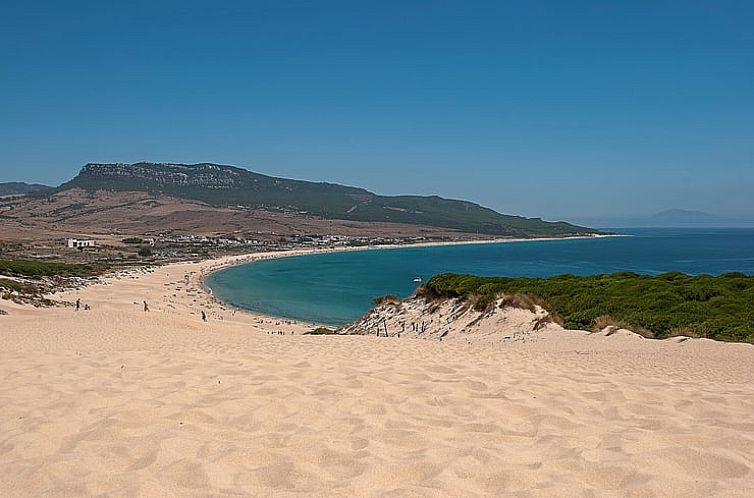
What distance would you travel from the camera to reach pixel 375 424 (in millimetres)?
5410

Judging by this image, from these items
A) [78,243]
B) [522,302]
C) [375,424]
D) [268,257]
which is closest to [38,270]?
[522,302]

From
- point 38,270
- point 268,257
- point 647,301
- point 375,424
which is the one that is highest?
point 375,424

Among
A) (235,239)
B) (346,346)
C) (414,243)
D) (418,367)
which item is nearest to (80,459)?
(418,367)

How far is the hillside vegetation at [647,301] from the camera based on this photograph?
13688mm

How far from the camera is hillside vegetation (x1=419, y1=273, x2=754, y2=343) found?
13.7 m

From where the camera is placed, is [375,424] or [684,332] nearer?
[375,424]

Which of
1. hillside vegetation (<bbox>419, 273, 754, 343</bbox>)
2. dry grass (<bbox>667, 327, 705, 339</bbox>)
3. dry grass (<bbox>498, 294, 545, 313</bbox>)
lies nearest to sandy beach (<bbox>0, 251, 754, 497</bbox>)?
dry grass (<bbox>667, 327, 705, 339</bbox>)

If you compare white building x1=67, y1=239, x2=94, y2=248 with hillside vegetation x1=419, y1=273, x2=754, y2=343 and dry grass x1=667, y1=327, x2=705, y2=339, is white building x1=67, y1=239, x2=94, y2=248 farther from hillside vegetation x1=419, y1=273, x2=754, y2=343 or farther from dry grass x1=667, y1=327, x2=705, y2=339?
dry grass x1=667, y1=327, x2=705, y2=339

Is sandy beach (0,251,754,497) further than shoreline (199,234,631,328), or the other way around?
shoreline (199,234,631,328)

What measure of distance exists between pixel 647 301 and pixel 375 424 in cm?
1357

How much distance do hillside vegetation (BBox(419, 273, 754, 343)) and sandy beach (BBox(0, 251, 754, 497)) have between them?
142 inches

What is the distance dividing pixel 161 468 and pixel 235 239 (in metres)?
144

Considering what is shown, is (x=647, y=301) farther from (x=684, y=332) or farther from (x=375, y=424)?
(x=375, y=424)

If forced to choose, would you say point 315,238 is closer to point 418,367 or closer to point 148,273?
point 148,273
